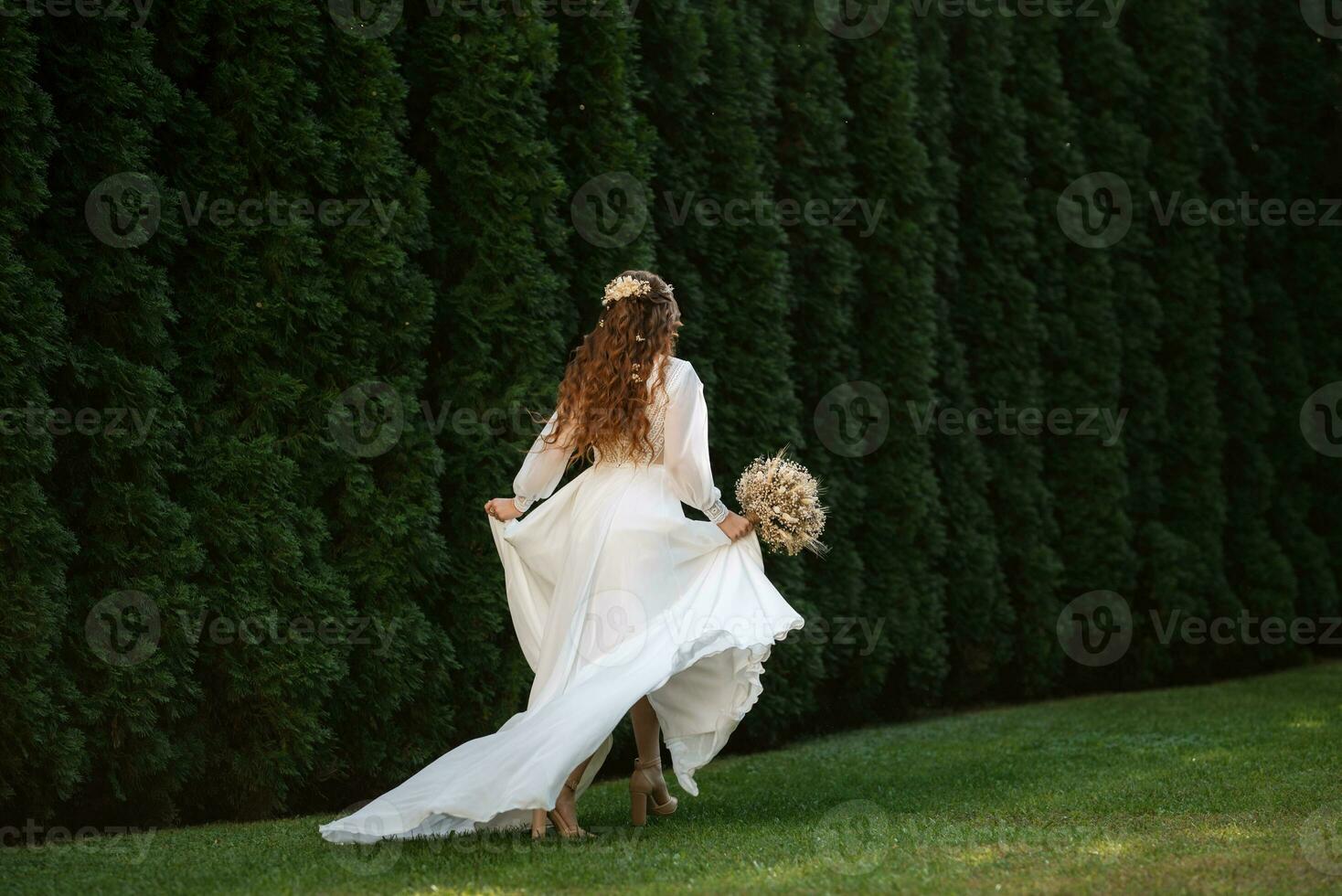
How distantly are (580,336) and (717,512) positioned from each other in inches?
85.3

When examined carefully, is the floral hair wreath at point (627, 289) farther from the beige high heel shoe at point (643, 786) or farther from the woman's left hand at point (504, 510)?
the beige high heel shoe at point (643, 786)

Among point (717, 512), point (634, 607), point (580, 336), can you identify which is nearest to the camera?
point (634, 607)

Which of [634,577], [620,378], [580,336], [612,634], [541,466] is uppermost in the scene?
[580,336]

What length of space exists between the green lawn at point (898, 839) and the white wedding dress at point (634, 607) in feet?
1.16

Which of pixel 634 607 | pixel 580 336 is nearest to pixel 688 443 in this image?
pixel 634 607

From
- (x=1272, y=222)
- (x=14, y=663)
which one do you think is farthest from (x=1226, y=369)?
(x=14, y=663)

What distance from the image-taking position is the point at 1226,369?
12469mm

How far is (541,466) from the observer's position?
611 cm

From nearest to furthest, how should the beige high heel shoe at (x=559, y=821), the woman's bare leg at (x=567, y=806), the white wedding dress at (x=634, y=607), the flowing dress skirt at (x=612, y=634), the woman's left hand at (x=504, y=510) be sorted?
the flowing dress skirt at (x=612, y=634) < the white wedding dress at (x=634, y=607) < the beige high heel shoe at (x=559, y=821) < the woman's bare leg at (x=567, y=806) < the woman's left hand at (x=504, y=510)

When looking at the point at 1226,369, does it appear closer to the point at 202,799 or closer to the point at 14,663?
Answer: the point at 202,799

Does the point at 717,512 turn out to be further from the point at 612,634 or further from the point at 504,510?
the point at 504,510

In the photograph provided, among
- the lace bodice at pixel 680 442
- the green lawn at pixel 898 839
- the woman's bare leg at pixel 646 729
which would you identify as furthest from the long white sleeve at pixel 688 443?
the green lawn at pixel 898 839

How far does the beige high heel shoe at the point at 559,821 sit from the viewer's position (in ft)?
18.1

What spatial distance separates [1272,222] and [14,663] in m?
10.8
